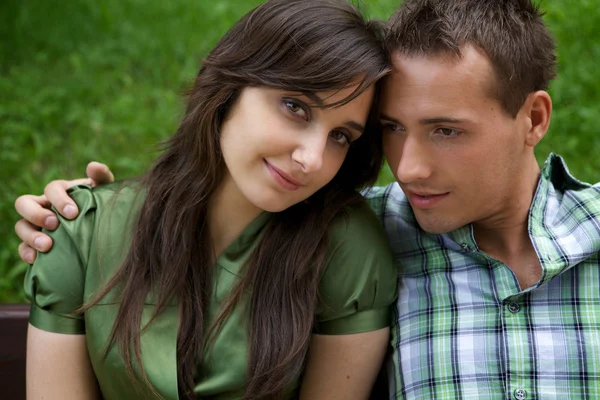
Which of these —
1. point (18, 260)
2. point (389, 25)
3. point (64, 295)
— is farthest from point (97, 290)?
point (18, 260)

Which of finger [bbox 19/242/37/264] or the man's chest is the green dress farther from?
the man's chest

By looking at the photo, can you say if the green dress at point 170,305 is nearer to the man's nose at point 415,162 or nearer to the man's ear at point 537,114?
the man's nose at point 415,162

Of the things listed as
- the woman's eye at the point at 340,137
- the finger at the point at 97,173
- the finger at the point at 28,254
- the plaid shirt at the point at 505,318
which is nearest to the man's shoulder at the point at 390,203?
the plaid shirt at the point at 505,318

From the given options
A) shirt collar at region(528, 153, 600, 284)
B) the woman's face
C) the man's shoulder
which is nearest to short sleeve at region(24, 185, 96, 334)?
the woman's face

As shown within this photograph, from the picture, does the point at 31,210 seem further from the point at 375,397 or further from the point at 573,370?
the point at 573,370

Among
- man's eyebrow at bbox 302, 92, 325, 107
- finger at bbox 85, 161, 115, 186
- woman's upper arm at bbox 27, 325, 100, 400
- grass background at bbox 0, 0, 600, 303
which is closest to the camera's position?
man's eyebrow at bbox 302, 92, 325, 107

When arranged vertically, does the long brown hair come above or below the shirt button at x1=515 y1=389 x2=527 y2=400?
above

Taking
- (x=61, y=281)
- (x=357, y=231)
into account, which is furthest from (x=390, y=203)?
(x=61, y=281)

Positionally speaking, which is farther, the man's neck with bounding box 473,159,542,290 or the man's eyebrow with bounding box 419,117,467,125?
the man's neck with bounding box 473,159,542,290

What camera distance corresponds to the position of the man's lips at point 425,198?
93.4 inches

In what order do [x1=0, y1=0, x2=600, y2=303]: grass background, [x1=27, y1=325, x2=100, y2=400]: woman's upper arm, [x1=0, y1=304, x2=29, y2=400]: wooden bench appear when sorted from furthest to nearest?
[x1=0, y1=0, x2=600, y2=303]: grass background → [x1=0, y1=304, x2=29, y2=400]: wooden bench → [x1=27, y1=325, x2=100, y2=400]: woman's upper arm

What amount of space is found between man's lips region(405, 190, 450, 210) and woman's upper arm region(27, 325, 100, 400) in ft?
3.47

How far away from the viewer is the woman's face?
2211mm

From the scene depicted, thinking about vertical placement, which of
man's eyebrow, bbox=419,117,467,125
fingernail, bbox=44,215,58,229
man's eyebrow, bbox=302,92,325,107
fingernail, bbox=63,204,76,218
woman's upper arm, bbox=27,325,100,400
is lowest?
woman's upper arm, bbox=27,325,100,400
